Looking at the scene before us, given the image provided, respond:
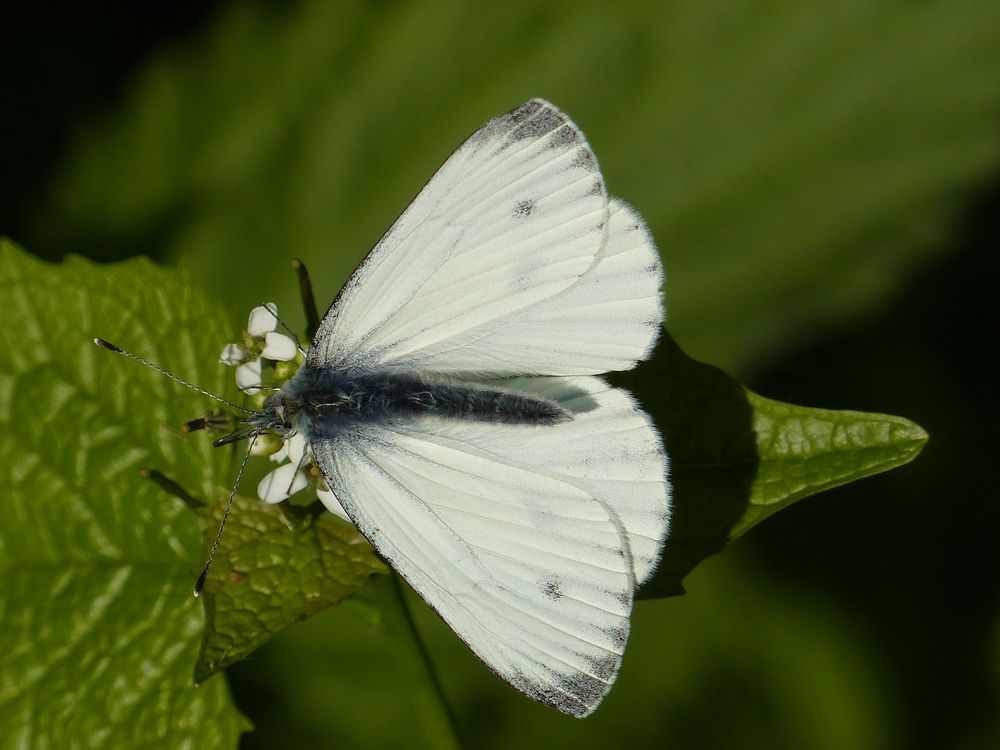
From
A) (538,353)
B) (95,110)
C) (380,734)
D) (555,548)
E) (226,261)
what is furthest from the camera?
(95,110)

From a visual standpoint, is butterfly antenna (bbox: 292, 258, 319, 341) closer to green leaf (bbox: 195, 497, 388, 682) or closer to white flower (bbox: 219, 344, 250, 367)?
white flower (bbox: 219, 344, 250, 367)

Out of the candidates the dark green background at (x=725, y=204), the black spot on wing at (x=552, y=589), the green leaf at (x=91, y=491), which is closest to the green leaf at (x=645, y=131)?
the dark green background at (x=725, y=204)

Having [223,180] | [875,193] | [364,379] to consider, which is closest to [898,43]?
[875,193]

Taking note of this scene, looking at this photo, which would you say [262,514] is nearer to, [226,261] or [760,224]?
[226,261]

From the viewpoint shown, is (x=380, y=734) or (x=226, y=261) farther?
(x=226, y=261)

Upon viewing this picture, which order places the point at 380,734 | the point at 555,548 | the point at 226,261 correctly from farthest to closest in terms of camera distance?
the point at 226,261, the point at 380,734, the point at 555,548

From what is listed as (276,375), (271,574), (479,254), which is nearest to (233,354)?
(276,375)

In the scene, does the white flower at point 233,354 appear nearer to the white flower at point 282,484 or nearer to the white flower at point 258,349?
the white flower at point 258,349
